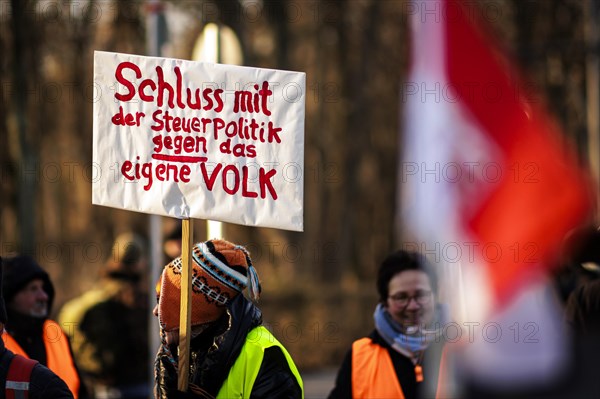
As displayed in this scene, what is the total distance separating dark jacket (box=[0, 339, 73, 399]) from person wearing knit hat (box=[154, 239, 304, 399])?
357 millimetres

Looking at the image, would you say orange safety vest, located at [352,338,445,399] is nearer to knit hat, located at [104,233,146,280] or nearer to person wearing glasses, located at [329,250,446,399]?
person wearing glasses, located at [329,250,446,399]

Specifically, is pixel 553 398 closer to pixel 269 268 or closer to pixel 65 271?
pixel 269 268

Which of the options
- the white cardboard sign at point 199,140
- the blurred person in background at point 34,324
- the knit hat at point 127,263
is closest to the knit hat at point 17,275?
the blurred person in background at point 34,324

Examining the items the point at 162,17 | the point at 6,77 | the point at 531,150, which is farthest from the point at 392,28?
the point at 531,150

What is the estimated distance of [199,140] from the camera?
14.0ft

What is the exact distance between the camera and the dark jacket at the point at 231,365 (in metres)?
3.68

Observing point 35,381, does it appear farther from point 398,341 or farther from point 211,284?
point 398,341

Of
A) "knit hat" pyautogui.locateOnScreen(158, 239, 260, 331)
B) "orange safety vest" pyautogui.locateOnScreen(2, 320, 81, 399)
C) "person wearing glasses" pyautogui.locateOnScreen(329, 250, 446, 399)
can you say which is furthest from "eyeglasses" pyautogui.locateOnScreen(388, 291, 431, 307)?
"orange safety vest" pyautogui.locateOnScreen(2, 320, 81, 399)

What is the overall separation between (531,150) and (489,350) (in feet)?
1.47

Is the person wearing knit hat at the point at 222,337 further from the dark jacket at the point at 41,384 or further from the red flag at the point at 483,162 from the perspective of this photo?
the red flag at the point at 483,162

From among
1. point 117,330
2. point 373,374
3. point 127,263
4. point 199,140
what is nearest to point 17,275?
point 199,140

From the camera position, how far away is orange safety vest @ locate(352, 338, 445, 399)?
5023 mm

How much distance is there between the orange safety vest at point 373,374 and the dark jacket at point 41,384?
5.72 feet

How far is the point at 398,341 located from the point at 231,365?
5.19ft
